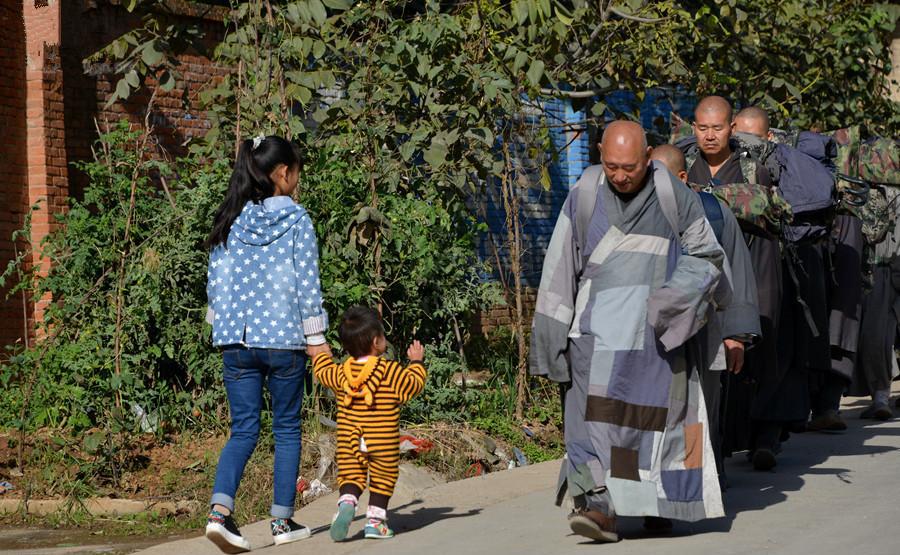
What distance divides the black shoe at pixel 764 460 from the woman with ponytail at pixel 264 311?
3.23 metres

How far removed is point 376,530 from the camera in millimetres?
6660

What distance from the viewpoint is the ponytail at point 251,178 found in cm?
661

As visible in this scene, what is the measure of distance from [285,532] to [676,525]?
6.25ft

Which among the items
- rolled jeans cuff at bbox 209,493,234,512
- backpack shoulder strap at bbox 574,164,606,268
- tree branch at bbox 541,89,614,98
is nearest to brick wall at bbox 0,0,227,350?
tree branch at bbox 541,89,614,98

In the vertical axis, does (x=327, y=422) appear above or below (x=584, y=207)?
below

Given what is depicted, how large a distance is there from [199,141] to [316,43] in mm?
1148

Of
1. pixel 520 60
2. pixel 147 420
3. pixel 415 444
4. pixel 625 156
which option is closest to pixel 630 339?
pixel 625 156

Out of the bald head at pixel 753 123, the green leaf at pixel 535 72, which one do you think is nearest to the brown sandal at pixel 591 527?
the green leaf at pixel 535 72

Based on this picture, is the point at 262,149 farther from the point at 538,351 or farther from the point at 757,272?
the point at 757,272

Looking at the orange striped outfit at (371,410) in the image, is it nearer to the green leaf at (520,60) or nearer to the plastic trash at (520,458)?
the plastic trash at (520,458)

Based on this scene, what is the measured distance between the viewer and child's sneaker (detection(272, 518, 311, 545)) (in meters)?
6.57

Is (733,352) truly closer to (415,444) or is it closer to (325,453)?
(415,444)

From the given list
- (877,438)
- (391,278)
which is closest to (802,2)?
(877,438)

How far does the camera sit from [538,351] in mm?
6566
